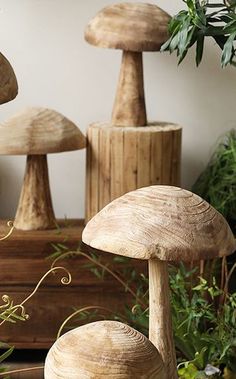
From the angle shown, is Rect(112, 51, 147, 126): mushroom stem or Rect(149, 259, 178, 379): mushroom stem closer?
Rect(149, 259, 178, 379): mushroom stem

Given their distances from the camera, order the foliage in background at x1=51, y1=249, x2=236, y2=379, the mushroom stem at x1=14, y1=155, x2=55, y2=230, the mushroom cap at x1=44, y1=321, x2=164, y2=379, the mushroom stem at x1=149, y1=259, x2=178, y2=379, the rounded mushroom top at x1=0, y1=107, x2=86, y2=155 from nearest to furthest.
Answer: the mushroom cap at x1=44, y1=321, x2=164, y2=379 → the mushroom stem at x1=149, y1=259, x2=178, y2=379 → the foliage in background at x1=51, y1=249, x2=236, y2=379 → the rounded mushroom top at x1=0, y1=107, x2=86, y2=155 → the mushroom stem at x1=14, y1=155, x2=55, y2=230

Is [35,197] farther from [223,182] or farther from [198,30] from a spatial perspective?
[198,30]

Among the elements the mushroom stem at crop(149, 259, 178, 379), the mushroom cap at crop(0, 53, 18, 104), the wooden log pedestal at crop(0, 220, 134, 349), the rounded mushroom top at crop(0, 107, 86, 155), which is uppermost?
the mushroom cap at crop(0, 53, 18, 104)

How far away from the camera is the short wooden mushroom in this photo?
1.91 m

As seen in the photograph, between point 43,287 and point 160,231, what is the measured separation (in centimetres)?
64

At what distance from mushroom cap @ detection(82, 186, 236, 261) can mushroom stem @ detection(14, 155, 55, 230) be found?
1.75 ft

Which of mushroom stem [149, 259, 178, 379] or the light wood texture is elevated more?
mushroom stem [149, 259, 178, 379]

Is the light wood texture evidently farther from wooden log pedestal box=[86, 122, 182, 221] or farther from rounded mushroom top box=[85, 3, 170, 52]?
rounded mushroom top box=[85, 3, 170, 52]

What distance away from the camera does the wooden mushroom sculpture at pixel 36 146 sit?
1.91 m

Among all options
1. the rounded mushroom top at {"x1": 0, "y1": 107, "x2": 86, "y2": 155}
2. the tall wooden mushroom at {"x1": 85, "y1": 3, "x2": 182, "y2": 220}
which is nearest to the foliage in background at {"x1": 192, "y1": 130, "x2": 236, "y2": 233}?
the tall wooden mushroom at {"x1": 85, "y1": 3, "x2": 182, "y2": 220}

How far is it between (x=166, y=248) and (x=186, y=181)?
2.63 feet

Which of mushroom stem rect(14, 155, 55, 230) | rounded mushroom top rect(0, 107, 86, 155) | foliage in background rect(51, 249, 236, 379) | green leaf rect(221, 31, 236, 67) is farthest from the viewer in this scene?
mushroom stem rect(14, 155, 55, 230)

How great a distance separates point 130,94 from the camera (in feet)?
6.57

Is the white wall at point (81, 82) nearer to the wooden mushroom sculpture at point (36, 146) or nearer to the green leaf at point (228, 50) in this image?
the wooden mushroom sculpture at point (36, 146)
